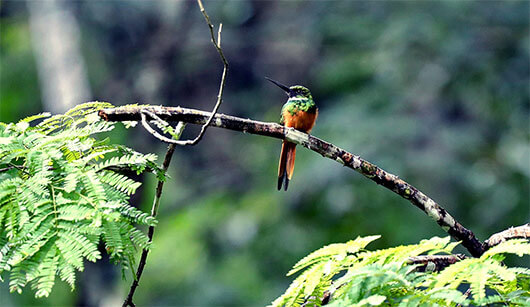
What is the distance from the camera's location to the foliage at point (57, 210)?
1300mm

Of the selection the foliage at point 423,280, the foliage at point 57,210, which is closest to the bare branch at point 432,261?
the foliage at point 423,280

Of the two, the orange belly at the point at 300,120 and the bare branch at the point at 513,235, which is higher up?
the orange belly at the point at 300,120

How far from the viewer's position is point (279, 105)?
853cm

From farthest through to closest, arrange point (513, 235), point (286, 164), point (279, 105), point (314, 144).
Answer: point (279, 105) → point (286, 164) → point (314, 144) → point (513, 235)

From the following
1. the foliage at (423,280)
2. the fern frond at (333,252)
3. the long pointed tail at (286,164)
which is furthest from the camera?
the long pointed tail at (286,164)

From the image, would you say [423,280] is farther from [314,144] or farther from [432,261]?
[314,144]

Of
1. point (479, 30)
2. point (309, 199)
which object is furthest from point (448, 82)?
point (309, 199)

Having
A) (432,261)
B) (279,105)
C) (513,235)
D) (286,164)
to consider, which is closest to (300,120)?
(286,164)

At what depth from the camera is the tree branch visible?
1705mm

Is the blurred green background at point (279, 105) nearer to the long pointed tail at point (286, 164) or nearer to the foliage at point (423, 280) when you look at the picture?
the long pointed tail at point (286, 164)

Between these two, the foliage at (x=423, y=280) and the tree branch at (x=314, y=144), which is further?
the tree branch at (x=314, y=144)

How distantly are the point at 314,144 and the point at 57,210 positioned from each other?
30.3 inches

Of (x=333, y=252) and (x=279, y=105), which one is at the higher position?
(x=279, y=105)

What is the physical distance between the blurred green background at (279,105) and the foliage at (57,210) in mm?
4938
